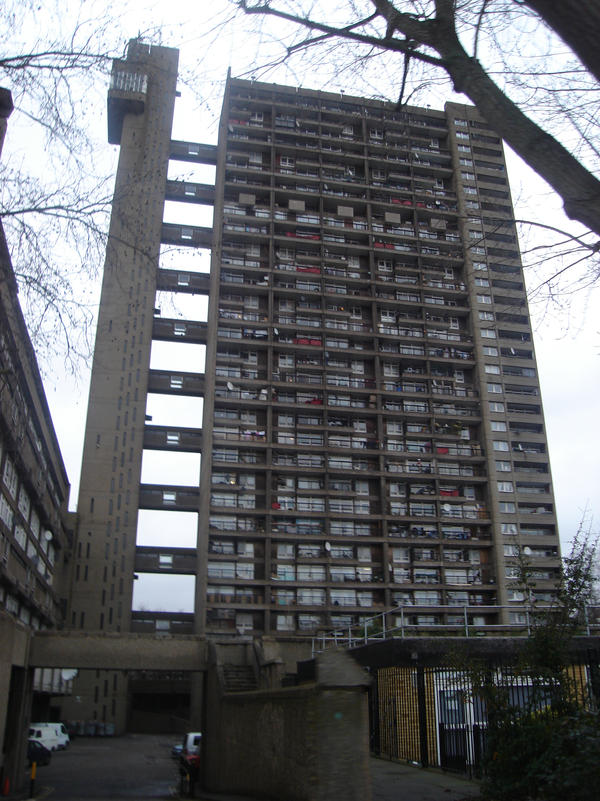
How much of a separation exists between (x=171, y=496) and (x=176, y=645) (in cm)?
2583

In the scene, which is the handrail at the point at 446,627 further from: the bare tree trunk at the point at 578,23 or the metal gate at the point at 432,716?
the bare tree trunk at the point at 578,23

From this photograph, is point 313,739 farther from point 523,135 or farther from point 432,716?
point 432,716

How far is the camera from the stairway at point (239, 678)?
20203mm

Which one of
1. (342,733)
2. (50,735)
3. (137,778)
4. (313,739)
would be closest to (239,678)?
(137,778)

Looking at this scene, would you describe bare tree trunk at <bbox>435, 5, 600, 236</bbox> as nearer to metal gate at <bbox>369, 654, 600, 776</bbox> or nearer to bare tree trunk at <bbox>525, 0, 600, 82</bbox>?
bare tree trunk at <bbox>525, 0, 600, 82</bbox>

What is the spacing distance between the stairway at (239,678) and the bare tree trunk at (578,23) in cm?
1918

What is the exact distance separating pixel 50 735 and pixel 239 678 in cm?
1944

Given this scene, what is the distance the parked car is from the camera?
27312 mm

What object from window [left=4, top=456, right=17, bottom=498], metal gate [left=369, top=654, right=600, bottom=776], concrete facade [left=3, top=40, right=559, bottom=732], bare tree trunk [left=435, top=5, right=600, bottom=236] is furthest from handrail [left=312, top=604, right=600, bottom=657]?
concrete facade [left=3, top=40, right=559, bottom=732]

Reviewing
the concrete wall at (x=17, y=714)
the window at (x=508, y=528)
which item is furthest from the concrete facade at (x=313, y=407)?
the concrete wall at (x=17, y=714)

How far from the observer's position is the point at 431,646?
14867 millimetres

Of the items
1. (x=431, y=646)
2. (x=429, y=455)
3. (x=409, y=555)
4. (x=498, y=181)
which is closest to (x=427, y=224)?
(x=498, y=181)

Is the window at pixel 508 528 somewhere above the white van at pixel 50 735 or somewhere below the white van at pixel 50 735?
above

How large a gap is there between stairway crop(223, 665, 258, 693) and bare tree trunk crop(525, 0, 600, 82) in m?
19.2
